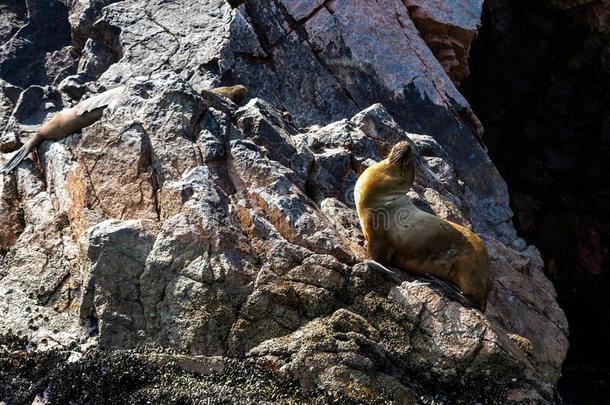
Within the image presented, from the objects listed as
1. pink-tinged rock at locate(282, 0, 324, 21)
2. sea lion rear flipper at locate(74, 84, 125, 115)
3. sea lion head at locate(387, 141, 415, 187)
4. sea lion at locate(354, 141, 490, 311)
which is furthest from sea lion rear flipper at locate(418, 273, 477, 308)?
pink-tinged rock at locate(282, 0, 324, 21)

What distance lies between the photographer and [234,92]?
1102 cm

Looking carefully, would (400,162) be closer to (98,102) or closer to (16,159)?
(98,102)

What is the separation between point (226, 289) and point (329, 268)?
0.86m

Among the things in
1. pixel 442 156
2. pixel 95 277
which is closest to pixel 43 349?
pixel 95 277

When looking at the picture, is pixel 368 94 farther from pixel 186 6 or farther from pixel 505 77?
pixel 505 77

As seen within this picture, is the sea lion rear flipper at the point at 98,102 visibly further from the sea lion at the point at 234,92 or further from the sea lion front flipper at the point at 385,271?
the sea lion front flipper at the point at 385,271

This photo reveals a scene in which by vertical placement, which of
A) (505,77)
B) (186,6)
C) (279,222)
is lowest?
(505,77)

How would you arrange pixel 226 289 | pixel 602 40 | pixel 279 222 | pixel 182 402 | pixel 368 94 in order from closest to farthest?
pixel 182 402 < pixel 226 289 < pixel 279 222 < pixel 368 94 < pixel 602 40

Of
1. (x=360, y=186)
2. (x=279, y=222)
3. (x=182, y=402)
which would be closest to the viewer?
(x=182, y=402)

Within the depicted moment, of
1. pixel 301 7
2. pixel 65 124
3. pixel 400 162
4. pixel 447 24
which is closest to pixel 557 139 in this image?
pixel 447 24

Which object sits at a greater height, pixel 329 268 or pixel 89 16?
pixel 89 16

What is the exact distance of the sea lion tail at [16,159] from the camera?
30.2 feet

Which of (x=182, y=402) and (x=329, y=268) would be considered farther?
(x=329, y=268)

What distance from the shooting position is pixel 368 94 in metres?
12.8
